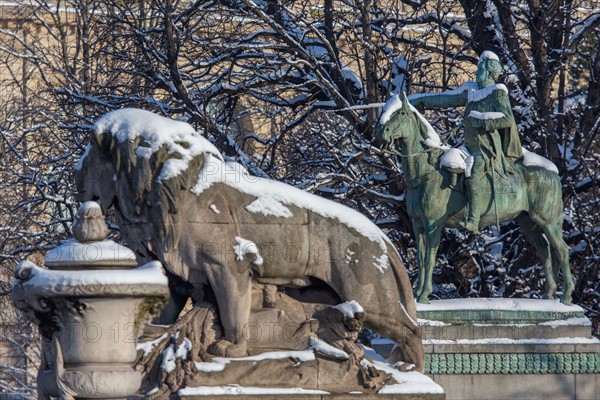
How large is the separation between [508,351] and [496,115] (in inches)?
98.5

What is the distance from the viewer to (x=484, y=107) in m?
16.4

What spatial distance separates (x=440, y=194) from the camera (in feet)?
53.4

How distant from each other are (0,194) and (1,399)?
11.3 feet

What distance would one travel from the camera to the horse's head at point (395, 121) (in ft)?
52.1

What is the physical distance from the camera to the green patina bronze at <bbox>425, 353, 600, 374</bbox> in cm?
1530

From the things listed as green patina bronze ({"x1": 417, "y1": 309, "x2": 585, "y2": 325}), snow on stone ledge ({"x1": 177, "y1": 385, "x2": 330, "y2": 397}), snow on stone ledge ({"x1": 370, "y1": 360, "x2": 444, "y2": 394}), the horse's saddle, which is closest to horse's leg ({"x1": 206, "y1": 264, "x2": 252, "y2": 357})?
snow on stone ledge ({"x1": 177, "y1": 385, "x2": 330, "y2": 397})

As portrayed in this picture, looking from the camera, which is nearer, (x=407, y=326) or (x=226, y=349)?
(x=226, y=349)

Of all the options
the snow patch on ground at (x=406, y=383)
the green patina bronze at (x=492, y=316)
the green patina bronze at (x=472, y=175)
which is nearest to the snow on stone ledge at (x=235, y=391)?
the snow patch on ground at (x=406, y=383)

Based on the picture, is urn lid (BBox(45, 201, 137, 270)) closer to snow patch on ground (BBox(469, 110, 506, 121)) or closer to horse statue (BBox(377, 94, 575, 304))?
horse statue (BBox(377, 94, 575, 304))

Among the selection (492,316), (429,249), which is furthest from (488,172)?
(492,316)

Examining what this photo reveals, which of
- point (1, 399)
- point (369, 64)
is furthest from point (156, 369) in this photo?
point (1, 399)

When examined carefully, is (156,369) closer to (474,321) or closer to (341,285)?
(341,285)

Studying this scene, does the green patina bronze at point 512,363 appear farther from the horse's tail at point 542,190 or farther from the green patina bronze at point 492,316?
the horse's tail at point 542,190

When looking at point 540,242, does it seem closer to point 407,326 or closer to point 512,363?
point 512,363
